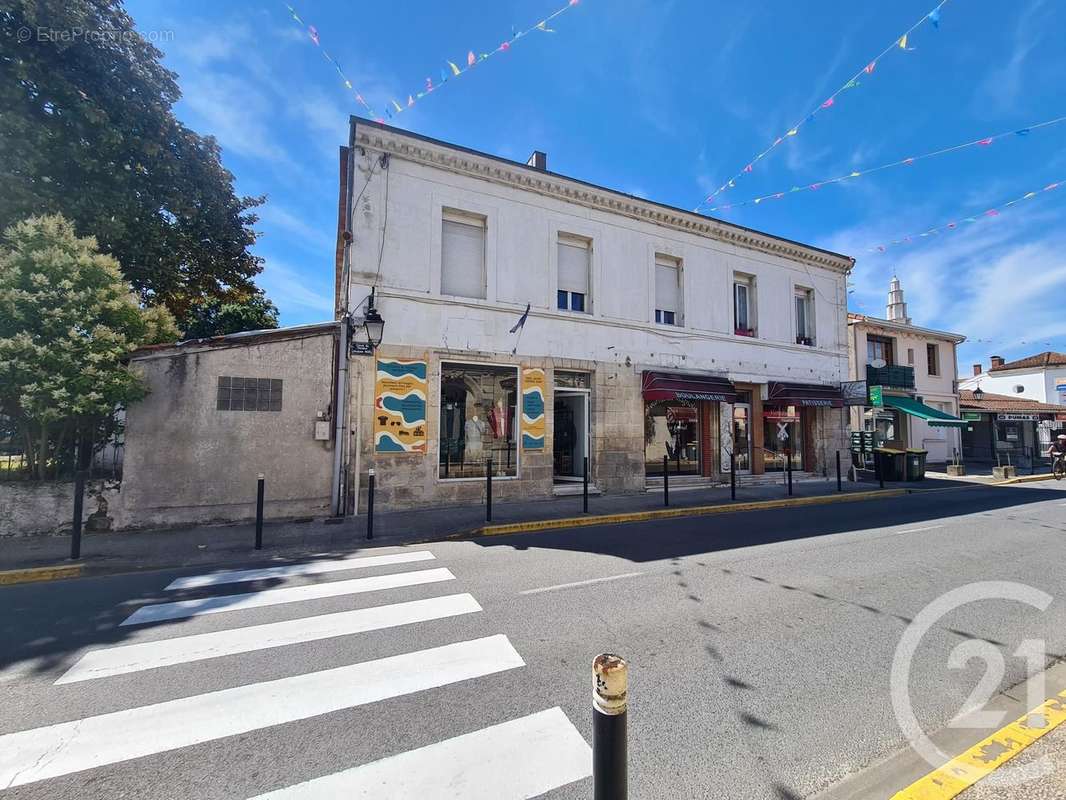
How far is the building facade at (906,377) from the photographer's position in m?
20.7

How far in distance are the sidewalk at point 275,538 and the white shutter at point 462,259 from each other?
17.1 feet

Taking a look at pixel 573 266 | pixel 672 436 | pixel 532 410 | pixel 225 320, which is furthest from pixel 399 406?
pixel 225 320

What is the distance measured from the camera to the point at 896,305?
83.2 ft

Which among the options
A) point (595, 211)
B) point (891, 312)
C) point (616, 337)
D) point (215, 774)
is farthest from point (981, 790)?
point (891, 312)

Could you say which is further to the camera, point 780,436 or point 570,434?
point 780,436

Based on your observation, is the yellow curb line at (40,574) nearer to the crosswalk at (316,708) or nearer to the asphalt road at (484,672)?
the asphalt road at (484,672)

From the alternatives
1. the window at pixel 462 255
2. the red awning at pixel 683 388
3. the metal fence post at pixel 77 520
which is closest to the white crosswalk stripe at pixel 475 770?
the metal fence post at pixel 77 520

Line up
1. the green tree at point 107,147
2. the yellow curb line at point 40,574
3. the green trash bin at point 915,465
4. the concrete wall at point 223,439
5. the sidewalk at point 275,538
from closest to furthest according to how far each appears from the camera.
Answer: the yellow curb line at point 40,574 → the sidewalk at point 275,538 → the concrete wall at point 223,439 → the green tree at point 107,147 → the green trash bin at point 915,465

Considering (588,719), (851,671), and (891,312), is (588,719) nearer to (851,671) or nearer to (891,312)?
(851,671)

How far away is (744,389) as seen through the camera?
1527 centimetres

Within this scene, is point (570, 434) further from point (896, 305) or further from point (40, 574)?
point (896, 305)

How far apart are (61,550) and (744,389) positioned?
641 inches

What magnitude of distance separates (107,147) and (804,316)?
20403 millimetres

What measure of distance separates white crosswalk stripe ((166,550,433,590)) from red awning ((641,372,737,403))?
8089 millimetres
